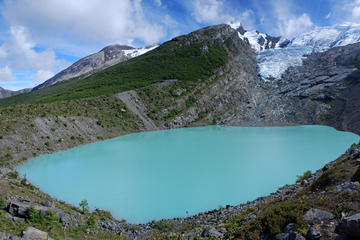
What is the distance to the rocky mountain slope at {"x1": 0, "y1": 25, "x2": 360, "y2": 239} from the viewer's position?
8250 mm

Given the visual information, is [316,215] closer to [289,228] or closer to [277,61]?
[289,228]

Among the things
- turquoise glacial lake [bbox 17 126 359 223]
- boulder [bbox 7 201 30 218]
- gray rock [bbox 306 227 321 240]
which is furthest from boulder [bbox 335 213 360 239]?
turquoise glacial lake [bbox 17 126 359 223]

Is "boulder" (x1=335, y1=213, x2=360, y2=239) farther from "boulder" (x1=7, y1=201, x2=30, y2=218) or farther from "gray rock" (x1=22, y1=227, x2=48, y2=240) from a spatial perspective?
"boulder" (x1=7, y1=201, x2=30, y2=218)

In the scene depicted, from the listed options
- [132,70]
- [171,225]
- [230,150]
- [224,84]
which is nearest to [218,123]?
[224,84]

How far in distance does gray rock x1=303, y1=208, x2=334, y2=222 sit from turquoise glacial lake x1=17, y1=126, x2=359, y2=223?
9.08m

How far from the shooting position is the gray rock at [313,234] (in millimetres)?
6109

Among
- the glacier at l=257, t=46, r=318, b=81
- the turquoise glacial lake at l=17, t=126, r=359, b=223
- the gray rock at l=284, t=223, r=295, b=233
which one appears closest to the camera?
the gray rock at l=284, t=223, r=295, b=233

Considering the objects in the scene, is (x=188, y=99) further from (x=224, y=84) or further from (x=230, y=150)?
(x=230, y=150)

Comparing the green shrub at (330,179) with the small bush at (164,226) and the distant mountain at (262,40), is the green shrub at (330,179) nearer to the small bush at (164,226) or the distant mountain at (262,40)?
the small bush at (164,226)

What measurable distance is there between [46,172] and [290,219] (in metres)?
23.4

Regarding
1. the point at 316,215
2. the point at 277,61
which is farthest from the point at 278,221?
the point at 277,61

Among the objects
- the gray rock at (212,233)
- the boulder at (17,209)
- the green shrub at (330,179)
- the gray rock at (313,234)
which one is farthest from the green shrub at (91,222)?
the green shrub at (330,179)

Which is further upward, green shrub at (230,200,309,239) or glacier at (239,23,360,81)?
glacier at (239,23,360,81)

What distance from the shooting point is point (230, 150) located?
31812mm
